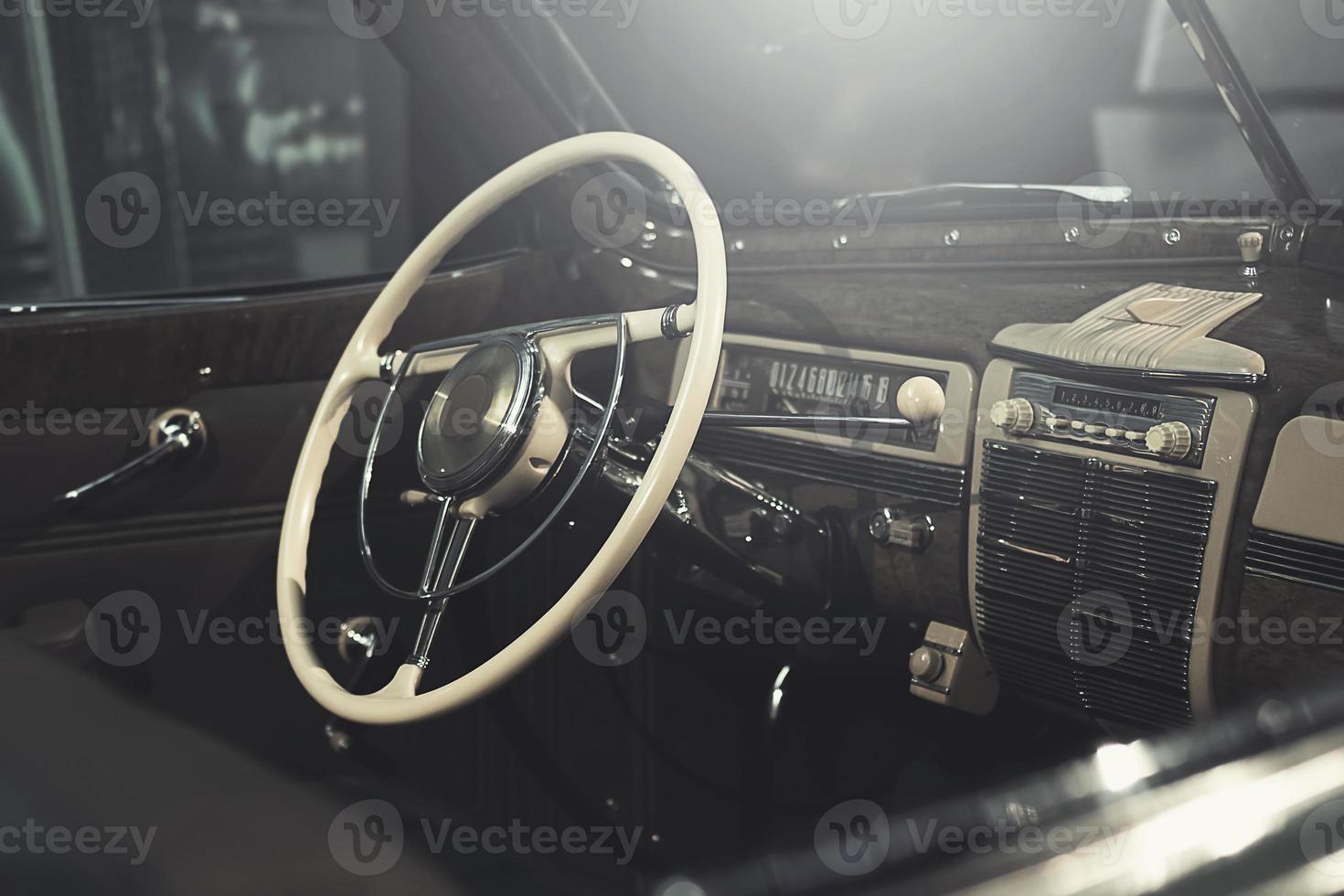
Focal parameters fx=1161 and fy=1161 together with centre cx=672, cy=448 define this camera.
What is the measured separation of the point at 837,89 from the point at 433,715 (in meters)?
1.05

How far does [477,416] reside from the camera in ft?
3.68

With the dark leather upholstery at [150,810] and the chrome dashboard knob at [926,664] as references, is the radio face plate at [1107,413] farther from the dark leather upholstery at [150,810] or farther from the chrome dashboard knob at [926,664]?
the dark leather upholstery at [150,810]

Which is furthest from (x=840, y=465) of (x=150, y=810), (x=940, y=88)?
(x=150, y=810)

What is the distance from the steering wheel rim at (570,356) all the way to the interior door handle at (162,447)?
261 millimetres

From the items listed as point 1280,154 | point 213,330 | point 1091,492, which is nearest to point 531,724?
point 213,330

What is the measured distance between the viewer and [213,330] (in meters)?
1.55

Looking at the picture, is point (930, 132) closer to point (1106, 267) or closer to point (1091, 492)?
point (1106, 267)

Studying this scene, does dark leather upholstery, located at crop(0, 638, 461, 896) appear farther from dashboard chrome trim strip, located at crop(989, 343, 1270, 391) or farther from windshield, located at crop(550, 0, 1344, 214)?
windshield, located at crop(550, 0, 1344, 214)

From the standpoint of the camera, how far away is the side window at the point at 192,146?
4609 mm

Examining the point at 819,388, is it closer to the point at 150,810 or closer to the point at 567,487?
the point at 567,487

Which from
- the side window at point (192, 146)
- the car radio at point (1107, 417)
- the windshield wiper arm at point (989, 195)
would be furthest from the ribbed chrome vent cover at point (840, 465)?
the side window at point (192, 146)

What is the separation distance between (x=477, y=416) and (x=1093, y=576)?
2.10 feet

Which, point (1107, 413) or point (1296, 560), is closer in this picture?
point (1296, 560)

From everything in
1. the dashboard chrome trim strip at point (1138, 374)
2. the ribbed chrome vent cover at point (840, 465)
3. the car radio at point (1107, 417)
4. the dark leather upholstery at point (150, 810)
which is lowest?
the dark leather upholstery at point (150, 810)
